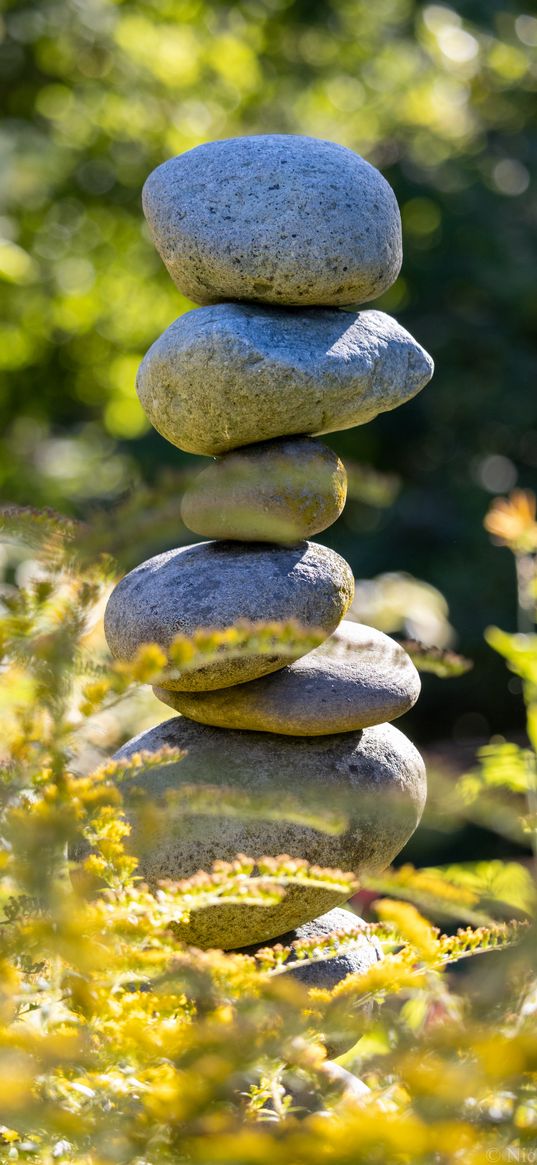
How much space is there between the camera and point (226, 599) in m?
2.14

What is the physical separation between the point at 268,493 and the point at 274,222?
→ 1.71ft

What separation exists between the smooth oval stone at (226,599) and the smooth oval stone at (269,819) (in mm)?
206

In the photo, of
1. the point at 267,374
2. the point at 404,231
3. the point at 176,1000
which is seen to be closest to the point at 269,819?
the point at 176,1000

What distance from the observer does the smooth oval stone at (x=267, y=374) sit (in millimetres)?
2146

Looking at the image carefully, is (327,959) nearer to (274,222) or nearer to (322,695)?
(322,695)

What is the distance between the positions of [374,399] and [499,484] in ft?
19.8

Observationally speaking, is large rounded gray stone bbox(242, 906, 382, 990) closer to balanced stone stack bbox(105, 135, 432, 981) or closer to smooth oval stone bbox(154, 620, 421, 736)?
balanced stone stack bbox(105, 135, 432, 981)

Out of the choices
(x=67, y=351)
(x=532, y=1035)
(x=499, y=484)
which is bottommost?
(x=67, y=351)

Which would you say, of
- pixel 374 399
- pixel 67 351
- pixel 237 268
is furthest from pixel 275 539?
pixel 67 351

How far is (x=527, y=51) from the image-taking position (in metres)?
8.88

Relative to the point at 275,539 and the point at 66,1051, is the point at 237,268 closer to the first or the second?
the point at 275,539

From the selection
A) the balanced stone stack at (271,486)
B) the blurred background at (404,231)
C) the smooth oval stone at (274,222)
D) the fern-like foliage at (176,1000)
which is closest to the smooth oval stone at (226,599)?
the balanced stone stack at (271,486)

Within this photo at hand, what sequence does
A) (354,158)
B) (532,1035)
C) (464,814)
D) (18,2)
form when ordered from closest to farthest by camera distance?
(532,1035) → (464,814) → (354,158) → (18,2)

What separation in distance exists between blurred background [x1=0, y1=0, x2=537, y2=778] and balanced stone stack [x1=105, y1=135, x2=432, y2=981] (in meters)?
4.75
